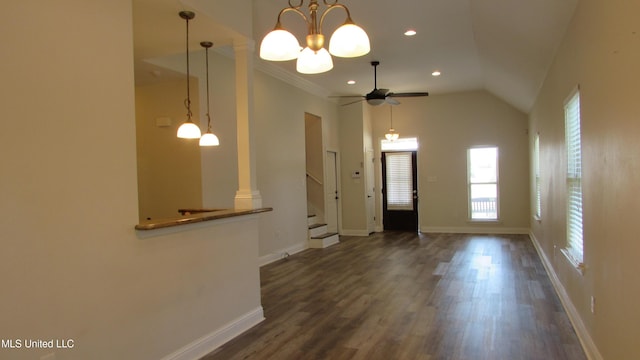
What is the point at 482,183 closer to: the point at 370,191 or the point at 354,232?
the point at 370,191

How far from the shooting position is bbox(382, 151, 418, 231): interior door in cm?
1029

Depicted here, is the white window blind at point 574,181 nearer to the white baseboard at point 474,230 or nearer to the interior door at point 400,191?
the white baseboard at point 474,230

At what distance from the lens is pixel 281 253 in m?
7.24

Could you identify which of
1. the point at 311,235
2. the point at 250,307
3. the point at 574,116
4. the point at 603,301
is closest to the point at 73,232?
the point at 250,307

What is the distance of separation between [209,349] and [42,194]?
1.82m

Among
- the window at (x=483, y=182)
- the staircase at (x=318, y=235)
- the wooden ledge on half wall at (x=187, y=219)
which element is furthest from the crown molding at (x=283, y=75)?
the window at (x=483, y=182)

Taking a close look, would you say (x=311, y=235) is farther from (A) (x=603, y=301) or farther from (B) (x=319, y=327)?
(A) (x=603, y=301)

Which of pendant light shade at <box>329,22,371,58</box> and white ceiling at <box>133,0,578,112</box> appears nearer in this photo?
pendant light shade at <box>329,22,371,58</box>

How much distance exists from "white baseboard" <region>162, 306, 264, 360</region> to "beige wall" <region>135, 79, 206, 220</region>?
1967 mm

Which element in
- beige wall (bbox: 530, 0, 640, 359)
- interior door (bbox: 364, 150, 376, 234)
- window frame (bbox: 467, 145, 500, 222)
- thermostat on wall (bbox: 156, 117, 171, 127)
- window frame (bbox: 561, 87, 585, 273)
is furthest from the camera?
interior door (bbox: 364, 150, 376, 234)

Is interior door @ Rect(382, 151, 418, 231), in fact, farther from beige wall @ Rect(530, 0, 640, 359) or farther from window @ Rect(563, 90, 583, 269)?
beige wall @ Rect(530, 0, 640, 359)

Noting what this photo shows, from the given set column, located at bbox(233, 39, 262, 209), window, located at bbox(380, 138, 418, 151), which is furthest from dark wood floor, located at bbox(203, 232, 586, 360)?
window, located at bbox(380, 138, 418, 151)

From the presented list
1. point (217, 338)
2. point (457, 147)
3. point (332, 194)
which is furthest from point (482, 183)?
point (217, 338)

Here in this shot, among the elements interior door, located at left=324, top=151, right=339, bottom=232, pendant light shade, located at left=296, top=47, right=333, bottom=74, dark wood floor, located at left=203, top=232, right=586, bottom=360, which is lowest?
dark wood floor, located at left=203, top=232, right=586, bottom=360
